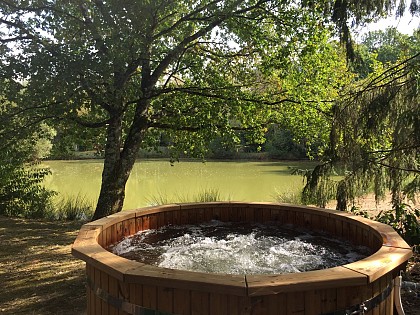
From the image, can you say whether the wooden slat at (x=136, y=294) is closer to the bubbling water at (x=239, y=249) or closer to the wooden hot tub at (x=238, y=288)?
the wooden hot tub at (x=238, y=288)

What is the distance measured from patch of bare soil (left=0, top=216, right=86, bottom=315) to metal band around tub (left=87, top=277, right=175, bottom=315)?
1.39 metres

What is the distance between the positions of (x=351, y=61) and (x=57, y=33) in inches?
207

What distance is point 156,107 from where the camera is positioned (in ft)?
25.4

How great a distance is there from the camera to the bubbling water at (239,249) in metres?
3.26

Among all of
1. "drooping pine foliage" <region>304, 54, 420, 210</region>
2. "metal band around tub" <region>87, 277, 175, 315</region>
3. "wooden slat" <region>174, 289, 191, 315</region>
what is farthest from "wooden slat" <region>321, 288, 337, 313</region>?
"drooping pine foliage" <region>304, 54, 420, 210</region>

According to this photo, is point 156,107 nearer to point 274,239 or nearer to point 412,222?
point 274,239

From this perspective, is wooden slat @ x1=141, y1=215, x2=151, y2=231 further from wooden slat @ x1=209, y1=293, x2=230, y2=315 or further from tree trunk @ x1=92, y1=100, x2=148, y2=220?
tree trunk @ x1=92, y1=100, x2=148, y2=220

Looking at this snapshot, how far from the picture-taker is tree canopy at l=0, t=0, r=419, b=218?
5402 mm

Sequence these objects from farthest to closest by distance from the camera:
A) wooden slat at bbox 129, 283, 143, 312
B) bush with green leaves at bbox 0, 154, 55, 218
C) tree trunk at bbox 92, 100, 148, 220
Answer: bush with green leaves at bbox 0, 154, 55, 218 < tree trunk at bbox 92, 100, 148, 220 < wooden slat at bbox 129, 283, 143, 312

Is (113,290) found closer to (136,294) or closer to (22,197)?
(136,294)

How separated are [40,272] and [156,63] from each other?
4.39 m

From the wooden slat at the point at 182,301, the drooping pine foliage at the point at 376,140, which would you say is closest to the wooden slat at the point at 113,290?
the wooden slat at the point at 182,301

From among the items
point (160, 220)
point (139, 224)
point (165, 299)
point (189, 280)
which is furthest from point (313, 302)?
point (160, 220)

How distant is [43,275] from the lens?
15.6 ft
